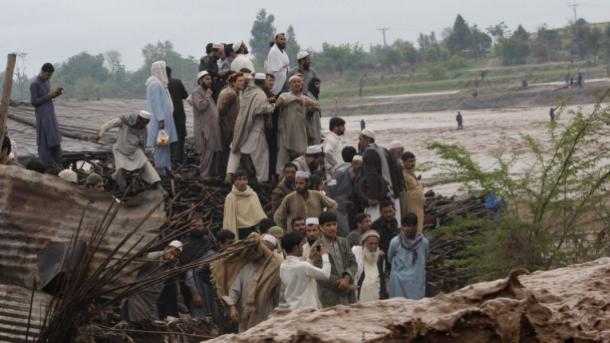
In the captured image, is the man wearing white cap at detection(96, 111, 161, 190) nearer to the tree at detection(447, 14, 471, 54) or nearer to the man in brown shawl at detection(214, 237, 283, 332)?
the man in brown shawl at detection(214, 237, 283, 332)

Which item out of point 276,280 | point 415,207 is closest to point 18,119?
point 415,207

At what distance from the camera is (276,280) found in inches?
431

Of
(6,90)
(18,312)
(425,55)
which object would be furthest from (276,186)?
(425,55)

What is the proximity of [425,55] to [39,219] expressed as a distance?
97.4 m

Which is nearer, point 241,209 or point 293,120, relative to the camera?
point 241,209

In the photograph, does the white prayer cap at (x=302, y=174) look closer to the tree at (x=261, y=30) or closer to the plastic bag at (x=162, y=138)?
the plastic bag at (x=162, y=138)

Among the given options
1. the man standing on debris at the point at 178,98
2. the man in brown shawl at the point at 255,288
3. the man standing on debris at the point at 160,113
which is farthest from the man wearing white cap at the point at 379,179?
the man in brown shawl at the point at 255,288

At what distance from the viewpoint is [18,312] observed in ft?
21.0

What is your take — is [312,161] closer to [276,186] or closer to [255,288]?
[276,186]

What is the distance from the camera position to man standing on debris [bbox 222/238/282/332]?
1092 cm

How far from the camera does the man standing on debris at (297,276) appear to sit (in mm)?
10383

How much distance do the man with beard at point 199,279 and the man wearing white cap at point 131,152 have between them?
9.04ft

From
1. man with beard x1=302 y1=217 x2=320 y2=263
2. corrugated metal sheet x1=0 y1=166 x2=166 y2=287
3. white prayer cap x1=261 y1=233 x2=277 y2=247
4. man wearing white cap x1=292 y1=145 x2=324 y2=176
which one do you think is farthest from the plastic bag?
corrugated metal sheet x1=0 y1=166 x2=166 y2=287

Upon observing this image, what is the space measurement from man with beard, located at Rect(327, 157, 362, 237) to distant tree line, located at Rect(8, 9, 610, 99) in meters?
66.8
